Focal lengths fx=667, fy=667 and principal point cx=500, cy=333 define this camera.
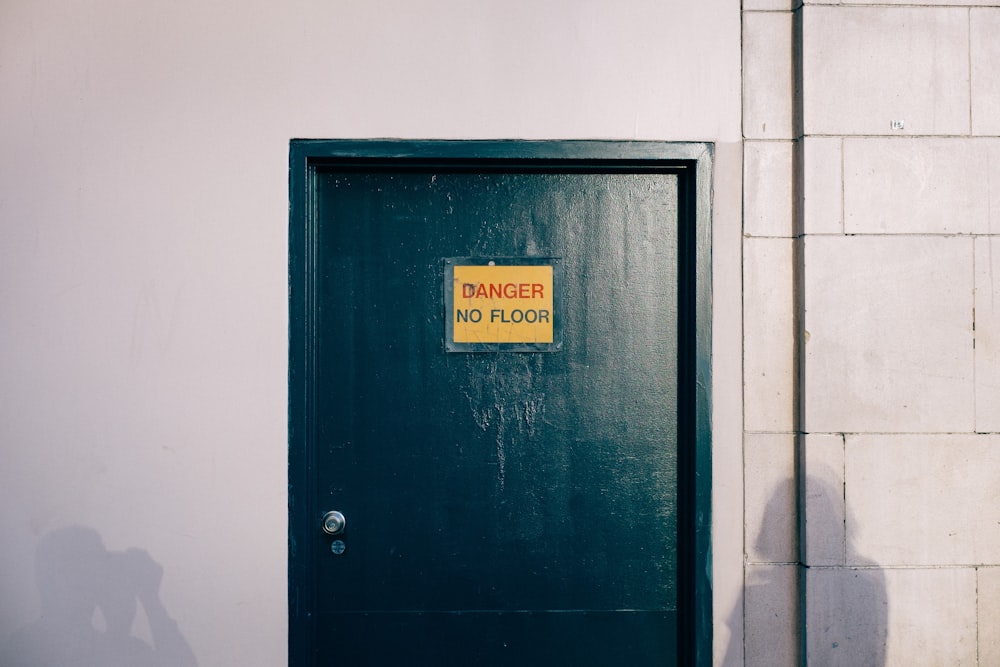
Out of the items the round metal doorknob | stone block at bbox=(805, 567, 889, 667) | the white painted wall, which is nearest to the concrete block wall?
stone block at bbox=(805, 567, 889, 667)

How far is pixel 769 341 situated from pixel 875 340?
0.36m

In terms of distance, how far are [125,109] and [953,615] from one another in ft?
11.6

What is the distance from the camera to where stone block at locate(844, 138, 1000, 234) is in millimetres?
2406

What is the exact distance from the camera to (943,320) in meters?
2.41

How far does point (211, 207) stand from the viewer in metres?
2.44

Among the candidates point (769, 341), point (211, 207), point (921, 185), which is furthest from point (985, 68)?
point (211, 207)

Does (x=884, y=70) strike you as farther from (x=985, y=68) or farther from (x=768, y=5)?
(x=768, y=5)

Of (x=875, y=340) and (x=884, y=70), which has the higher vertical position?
(x=884, y=70)

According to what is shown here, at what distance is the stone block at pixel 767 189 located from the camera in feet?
8.05

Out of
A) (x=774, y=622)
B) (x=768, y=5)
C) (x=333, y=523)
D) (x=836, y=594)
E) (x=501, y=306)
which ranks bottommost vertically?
(x=774, y=622)

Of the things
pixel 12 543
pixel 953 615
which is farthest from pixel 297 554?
pixel 953 615

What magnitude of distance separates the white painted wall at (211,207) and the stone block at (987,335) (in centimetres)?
87

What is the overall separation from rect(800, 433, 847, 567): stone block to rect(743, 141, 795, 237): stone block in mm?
772

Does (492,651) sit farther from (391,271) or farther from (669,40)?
(669,40)
